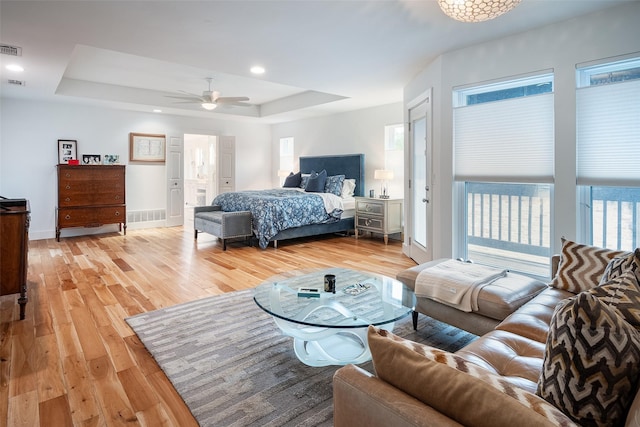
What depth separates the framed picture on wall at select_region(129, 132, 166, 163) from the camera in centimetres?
749

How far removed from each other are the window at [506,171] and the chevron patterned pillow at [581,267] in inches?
43.5

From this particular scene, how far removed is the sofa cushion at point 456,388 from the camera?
781mm

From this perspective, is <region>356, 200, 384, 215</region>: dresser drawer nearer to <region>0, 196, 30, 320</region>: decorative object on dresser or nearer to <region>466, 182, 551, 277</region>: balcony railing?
<region>466, 182, 551, 277</region>: balcony railing

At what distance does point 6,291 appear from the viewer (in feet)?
9.78

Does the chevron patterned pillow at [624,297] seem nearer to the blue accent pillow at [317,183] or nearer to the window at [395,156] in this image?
Answer: the window at [395,156]

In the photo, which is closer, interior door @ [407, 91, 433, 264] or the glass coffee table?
the glass coffee table

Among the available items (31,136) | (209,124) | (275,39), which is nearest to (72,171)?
(31,136)

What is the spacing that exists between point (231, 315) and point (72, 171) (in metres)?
5.13

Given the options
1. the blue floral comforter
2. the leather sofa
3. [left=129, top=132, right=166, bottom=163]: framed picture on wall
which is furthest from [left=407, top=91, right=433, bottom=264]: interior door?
[left=129, top=132, right=166, bottom=163]: framed picture on wall

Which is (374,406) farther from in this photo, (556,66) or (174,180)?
(174,180)

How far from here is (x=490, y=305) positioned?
2207 mm

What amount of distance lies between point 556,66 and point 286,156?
674 centimetres

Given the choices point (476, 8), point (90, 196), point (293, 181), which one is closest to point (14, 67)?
point (90, 196)

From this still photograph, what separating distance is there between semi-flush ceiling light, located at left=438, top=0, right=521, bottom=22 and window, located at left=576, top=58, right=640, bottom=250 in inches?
54.2
